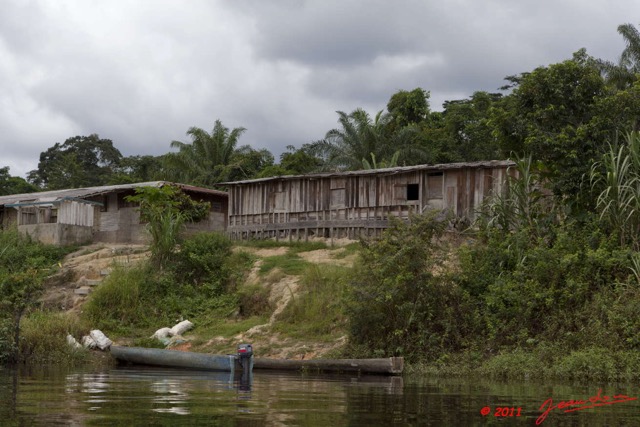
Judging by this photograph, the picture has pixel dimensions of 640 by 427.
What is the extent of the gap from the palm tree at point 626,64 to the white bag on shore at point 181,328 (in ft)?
65.8

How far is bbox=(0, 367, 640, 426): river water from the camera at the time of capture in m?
9.91

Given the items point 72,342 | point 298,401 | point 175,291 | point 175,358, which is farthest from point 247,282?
point 298,401

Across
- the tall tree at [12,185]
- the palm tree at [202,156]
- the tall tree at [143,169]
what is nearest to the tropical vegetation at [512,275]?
the palm tree at [202,156]

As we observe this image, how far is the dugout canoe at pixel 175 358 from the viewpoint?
1927 cm

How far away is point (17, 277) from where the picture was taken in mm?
23875

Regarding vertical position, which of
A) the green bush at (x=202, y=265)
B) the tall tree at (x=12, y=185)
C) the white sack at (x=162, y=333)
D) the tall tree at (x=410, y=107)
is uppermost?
the tall tree at (x=410, y=107)

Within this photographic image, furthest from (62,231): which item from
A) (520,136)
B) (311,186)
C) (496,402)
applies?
(496,402)

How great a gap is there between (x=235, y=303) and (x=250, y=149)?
69.6 feet

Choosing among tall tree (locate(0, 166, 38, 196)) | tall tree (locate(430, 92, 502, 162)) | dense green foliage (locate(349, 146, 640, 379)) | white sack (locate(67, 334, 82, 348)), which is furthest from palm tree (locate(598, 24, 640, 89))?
tall tree (locate(0, 166, 38, 196))

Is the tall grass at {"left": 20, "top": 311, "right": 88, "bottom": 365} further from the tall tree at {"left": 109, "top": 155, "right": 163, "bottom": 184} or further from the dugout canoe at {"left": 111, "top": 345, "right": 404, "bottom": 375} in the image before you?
the tall tree at {"left": 109, "top": 155, "right": 163, "bottom": 184}

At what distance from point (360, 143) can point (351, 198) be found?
30.1 feet

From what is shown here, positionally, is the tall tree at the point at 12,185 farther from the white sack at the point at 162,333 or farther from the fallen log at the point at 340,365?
the fallen log at the point at 340,365
